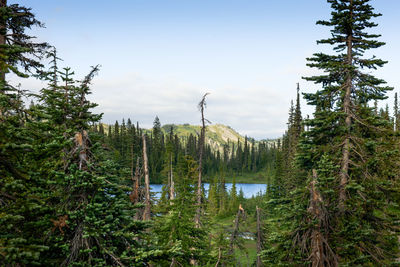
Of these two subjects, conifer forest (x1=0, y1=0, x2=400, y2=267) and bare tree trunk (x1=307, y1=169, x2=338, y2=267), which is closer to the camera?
conifer forest (x1=0, y1=0, x2=400, y2=267)

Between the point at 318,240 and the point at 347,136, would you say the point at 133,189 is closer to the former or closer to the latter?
the point at 318,240

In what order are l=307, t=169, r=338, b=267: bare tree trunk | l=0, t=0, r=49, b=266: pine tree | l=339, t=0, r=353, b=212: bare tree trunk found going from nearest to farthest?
l=0, t=0, r=49, b=266: pine tree < l=307, t=169, r=338, b=267: bare tree trunk < l=339, t=0, r=353, b=212: bare tree trunk

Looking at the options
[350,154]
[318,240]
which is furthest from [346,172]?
[318,240]

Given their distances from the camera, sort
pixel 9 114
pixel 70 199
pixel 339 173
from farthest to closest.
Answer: pixel 339 173 → pixel 70 199 → pixel 9 114

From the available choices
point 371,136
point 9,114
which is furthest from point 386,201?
point 9,114

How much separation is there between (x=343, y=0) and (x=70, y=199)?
49.5 feet

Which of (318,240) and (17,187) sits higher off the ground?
(17,187)

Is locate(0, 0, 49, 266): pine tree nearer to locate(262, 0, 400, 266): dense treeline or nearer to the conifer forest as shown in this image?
the conifer forest

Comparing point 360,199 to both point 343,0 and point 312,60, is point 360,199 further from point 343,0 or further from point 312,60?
point 343,0

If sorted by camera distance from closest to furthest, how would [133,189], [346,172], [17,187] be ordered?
[17,187] < [133,189] < [346,172]

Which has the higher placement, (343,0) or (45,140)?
(343,0)

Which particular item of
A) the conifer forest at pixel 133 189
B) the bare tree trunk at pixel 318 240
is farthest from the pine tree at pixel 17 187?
the bare tree trunk at pixel 318 240

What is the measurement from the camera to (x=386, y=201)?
35.8ft

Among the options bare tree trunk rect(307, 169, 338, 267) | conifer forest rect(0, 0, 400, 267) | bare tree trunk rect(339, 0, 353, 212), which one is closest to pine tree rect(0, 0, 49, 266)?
conifer forest rect(0, 0, 400, 267)
